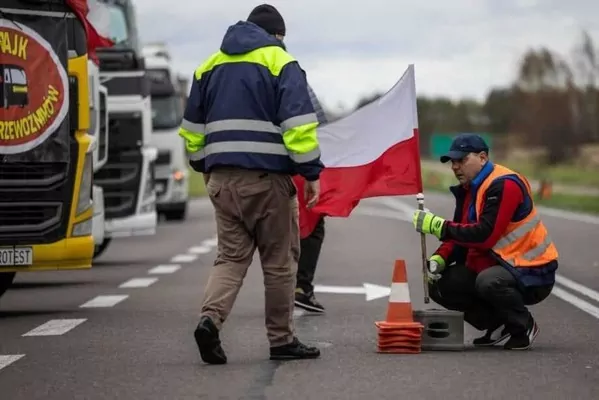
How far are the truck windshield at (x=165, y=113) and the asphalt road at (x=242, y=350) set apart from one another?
515 inches

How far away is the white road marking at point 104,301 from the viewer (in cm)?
1492

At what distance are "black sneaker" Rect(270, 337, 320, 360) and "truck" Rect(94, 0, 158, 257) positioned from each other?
421 inches

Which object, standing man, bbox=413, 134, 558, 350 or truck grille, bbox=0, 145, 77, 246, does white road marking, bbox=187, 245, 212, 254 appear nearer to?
truck grille, bbox=0, 145, 77, 246

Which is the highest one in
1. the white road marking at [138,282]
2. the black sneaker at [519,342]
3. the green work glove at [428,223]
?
the green work glove at [428,223]

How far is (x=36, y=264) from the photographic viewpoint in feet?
45.2

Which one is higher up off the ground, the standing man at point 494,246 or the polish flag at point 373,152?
the polish flag at point 373,152

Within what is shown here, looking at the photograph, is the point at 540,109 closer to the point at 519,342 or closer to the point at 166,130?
the point at 166,130

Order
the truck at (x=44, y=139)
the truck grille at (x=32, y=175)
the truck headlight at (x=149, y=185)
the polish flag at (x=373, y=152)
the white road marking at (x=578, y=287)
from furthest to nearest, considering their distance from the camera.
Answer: the truck headlight at (x=149, y=185)
the white road marking at (x=578, y=287)
the truck grille at (x=32, y=175)
the truck at (x=44, y=139)
the polish flag at (x=373, y=152)

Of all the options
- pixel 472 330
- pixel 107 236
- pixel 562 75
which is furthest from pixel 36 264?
pixel 562 75

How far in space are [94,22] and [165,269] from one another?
227 inches

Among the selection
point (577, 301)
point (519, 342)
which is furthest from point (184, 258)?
point (519, 342)

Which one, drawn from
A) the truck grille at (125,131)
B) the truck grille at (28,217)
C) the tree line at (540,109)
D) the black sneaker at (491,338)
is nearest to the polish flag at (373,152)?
the black sneaker at (491,338)

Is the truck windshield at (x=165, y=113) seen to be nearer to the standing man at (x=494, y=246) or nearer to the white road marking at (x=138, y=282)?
the white road marking at (x=138, y=282)

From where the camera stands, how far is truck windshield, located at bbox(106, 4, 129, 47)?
22.2m
